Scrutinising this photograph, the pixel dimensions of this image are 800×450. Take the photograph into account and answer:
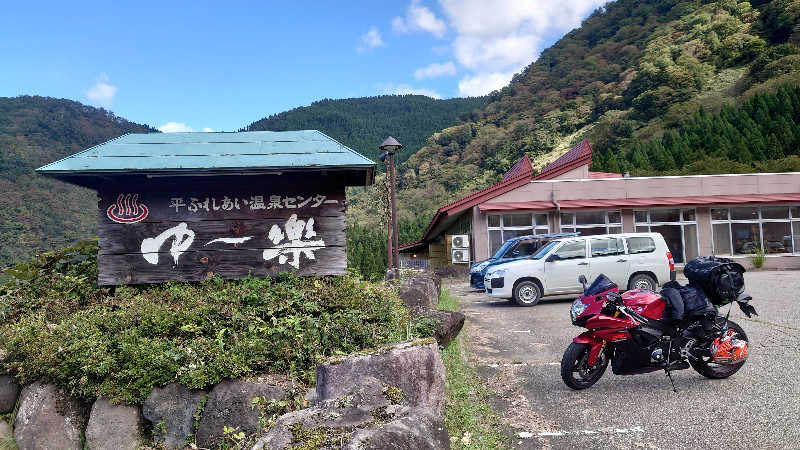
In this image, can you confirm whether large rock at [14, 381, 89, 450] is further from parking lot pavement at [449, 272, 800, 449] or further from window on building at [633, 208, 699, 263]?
window on building at [633, 208, 699, 263]

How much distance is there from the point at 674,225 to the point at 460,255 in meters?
9.21

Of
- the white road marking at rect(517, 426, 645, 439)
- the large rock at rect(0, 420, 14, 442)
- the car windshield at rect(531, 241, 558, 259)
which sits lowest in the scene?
A: the large rock at rect(0, 420, 14, 442)

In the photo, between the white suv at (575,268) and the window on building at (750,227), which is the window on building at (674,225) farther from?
the white suv at (575,268)

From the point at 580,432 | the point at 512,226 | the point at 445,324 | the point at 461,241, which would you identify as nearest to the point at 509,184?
the point at 512,226

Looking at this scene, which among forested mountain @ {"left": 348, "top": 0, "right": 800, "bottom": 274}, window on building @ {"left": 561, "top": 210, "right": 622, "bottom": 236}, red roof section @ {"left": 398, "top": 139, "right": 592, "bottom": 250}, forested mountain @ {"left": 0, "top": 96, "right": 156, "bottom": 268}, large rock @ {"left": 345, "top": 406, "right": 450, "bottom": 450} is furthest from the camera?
forested mountain @ {"left": 348, "top": 0, "right": 800, "bottom": 274}

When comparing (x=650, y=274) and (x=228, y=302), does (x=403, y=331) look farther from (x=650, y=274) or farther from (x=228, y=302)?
→ (x=650, y=274)

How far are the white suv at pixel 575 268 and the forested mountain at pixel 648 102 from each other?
23.6m

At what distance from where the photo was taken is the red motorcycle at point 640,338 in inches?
221

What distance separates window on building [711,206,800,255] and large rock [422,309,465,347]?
20001 millimetres

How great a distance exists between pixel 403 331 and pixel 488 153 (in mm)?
66213

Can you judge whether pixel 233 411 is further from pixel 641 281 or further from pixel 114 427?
pixel 641 281

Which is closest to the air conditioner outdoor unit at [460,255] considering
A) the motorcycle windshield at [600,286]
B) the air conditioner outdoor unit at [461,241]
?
the air conditioner outdoor unit at [461,241]

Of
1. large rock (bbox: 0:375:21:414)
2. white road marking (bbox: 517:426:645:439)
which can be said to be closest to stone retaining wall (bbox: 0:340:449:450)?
large rock (bbox: 0:375:21:414)

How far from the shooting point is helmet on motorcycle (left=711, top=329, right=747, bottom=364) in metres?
5.75
